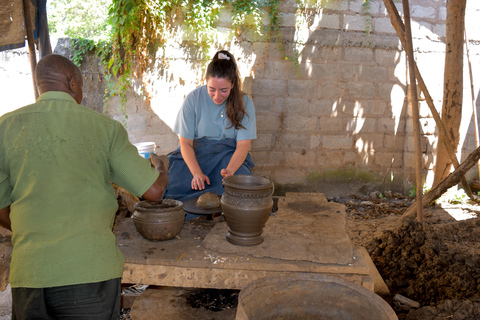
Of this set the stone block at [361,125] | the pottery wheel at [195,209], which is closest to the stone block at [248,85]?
the stone block at [361,125]

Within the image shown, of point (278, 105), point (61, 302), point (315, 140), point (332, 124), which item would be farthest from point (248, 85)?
point (61, 302)

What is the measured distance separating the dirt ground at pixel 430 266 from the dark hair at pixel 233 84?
1825 millimetres

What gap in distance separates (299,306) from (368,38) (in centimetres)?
489

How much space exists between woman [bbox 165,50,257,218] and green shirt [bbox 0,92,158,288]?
5.68 feet

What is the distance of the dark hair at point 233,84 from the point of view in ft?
10.9

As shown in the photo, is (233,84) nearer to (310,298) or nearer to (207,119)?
(207,119)

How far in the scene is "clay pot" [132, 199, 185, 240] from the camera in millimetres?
2441

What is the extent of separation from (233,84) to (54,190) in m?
2.11

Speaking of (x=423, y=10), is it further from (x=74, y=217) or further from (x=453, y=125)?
(x=74, y=217)

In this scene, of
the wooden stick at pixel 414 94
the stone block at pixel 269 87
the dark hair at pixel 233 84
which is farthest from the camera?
the stone block at pixel 269 87

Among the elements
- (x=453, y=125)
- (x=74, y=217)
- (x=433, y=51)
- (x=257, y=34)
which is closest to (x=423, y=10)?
(x=433, y=51)

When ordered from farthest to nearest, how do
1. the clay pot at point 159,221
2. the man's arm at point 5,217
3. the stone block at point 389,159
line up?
the stone block at point 389,159 < the clay pot at point 159,221 < the man's arm at point 5,217

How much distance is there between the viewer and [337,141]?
5828 mm

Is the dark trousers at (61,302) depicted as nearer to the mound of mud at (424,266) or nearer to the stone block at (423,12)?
the mound of mud at (424,266)
